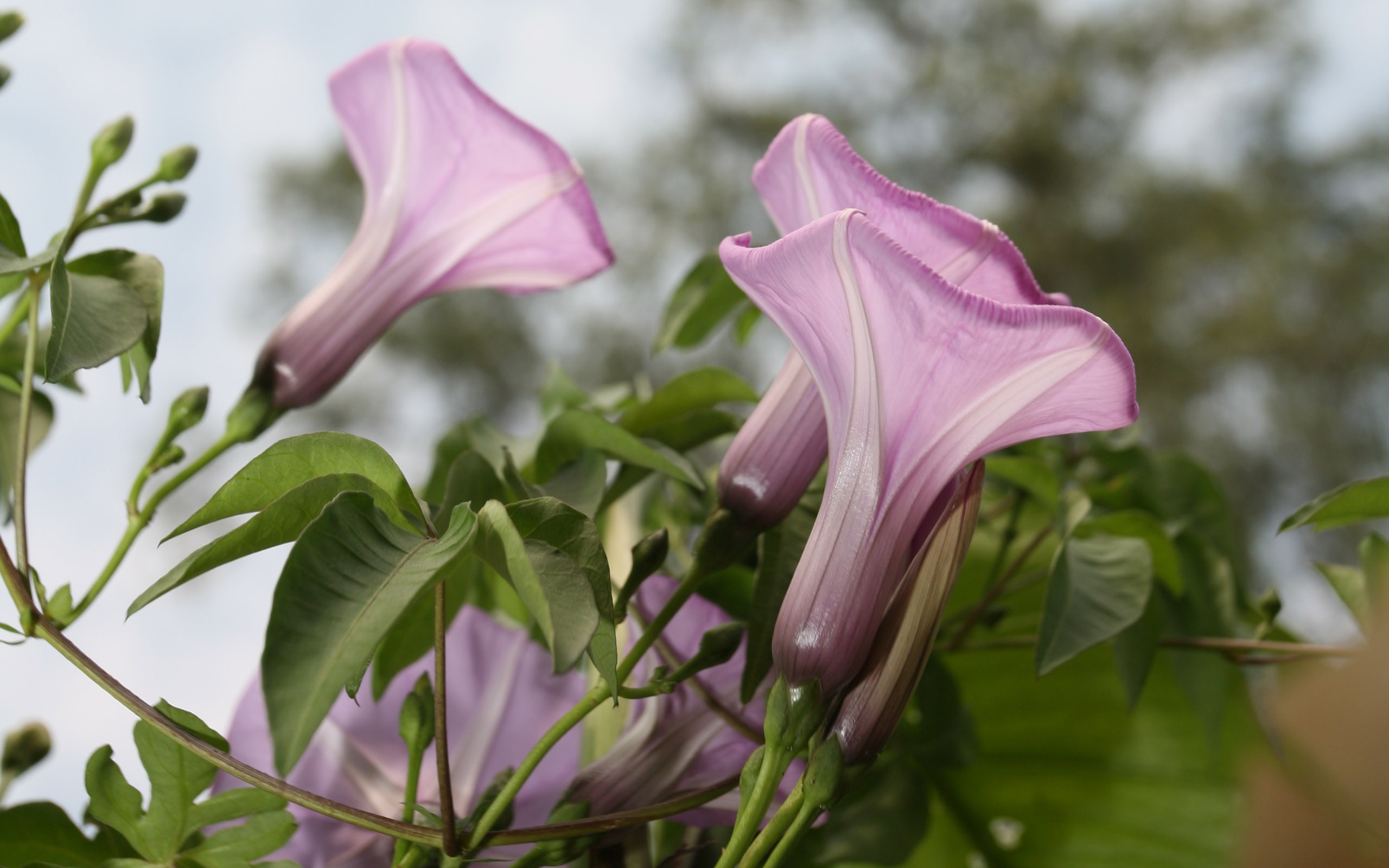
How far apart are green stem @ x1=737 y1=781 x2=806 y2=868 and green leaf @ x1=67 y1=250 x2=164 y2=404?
12 centimetres

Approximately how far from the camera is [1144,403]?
13.7 ft

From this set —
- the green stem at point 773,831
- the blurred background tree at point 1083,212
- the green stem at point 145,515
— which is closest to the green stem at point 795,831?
the green stem at point 773,831

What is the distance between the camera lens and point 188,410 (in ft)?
0.65

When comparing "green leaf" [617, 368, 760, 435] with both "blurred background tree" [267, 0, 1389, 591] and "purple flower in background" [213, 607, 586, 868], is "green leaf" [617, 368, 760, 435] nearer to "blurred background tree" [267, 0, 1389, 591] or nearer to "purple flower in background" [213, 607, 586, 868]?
"purple flower in background" [213, 607, 586, 868]

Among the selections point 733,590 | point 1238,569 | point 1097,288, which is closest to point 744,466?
point 733,590

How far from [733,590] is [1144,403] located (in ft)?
14.3

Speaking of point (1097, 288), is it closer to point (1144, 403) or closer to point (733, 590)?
point (1144, 403)

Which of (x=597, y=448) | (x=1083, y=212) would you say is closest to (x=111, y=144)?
(x=597, y=448)

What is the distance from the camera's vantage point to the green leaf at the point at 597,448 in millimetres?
191

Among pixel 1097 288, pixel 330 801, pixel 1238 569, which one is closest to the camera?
pixel 330 801

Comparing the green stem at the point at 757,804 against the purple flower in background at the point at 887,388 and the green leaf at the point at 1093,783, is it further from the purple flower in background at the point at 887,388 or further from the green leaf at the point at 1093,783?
the green leaf at the point at 1093,783

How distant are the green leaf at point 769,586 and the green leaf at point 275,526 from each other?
0.20 feet

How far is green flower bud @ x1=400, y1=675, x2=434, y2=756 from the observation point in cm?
16

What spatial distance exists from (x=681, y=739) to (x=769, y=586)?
34 mm
